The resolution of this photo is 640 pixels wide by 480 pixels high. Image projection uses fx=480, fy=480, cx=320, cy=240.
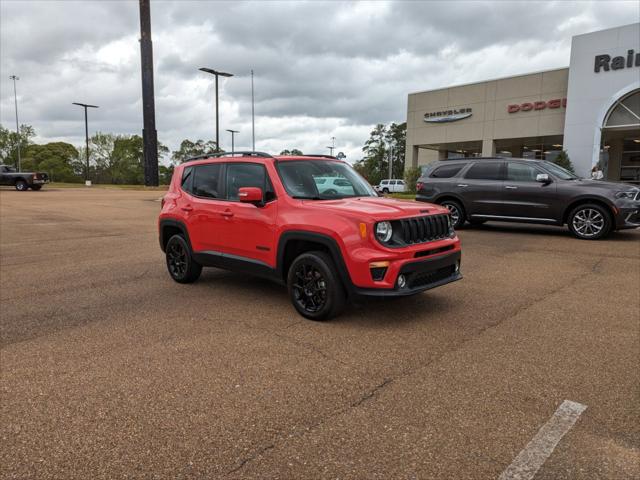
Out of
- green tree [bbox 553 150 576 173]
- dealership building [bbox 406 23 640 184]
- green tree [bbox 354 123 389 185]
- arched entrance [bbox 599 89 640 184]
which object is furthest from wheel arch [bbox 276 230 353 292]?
green tree [bbox 354 123 389 185]

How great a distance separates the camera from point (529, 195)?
10906 millimetres

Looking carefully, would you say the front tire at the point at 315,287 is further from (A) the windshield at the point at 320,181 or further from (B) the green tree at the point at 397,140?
(B) the green tree at the point at 397,140

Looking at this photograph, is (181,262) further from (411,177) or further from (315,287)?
(411,177)

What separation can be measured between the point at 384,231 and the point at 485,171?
8118 mm

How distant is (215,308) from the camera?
535 cm

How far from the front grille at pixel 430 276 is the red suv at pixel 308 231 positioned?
0.01m

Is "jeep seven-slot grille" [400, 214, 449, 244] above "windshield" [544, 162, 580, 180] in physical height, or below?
below

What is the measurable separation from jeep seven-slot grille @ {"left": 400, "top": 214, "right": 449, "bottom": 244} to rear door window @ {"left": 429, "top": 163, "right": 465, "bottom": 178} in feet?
24.3

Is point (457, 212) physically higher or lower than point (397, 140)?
lower

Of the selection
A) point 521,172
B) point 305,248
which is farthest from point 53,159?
point 305,248

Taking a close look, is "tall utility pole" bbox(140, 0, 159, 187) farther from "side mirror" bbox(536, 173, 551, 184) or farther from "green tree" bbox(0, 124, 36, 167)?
"green tree" bbox(0, 124, 36, 167)

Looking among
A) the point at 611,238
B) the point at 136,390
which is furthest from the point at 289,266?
the point at 611,238

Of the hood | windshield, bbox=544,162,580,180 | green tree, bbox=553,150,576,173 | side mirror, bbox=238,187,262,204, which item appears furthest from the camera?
green tree, bbox=553,150,576,173

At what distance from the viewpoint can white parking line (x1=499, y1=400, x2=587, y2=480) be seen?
2.43m
